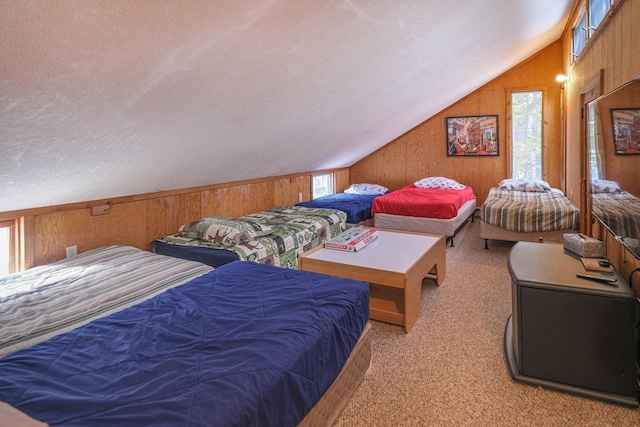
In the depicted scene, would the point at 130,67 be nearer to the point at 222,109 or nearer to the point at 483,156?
the point at 222,109

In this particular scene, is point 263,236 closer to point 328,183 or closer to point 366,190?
point 366,190

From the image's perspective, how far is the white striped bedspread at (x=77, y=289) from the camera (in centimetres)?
160

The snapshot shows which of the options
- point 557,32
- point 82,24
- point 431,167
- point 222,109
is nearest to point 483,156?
point 431,167

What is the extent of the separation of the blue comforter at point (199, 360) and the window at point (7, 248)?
1.35m

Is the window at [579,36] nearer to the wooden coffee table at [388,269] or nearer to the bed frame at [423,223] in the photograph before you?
the bed frame at [423,223]

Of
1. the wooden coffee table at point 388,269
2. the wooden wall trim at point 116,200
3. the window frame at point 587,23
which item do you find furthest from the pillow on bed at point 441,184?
the wooden coffee table at point 388,269

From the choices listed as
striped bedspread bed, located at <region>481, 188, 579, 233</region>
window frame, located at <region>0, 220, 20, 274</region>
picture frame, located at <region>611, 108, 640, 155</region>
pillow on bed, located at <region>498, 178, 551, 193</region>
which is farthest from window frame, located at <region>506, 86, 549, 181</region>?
window frame, located at <region>0, 220, 20, 274</region>

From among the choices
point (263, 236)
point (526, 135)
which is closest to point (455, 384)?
point (263, 236)

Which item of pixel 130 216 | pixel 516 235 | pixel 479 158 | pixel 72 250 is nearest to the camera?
pixel 72 250

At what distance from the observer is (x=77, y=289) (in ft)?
6.53

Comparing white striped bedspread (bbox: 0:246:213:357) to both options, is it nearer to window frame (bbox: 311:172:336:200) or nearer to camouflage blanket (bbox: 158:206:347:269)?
camouflage blanket (bbox: 158:206:347:269)

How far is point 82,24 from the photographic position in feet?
4.27

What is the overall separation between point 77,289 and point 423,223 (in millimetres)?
3563

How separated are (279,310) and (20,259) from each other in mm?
1967
